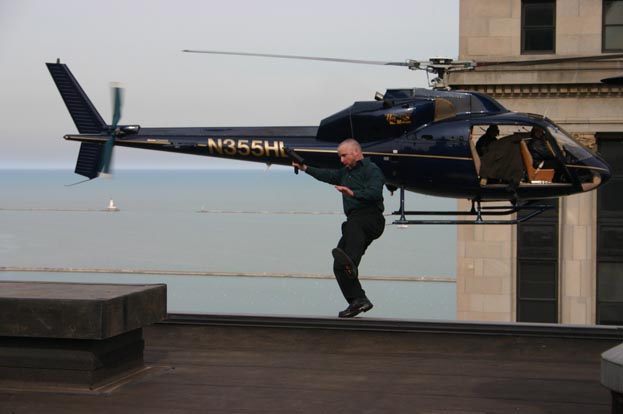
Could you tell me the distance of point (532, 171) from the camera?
18484 mm

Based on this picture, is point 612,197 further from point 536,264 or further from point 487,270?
point 487,270

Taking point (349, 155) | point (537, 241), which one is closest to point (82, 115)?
point (349, 155)

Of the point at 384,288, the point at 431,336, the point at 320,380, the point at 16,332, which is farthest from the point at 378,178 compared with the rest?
the point at 384,288

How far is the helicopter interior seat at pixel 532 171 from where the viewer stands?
1823 cm

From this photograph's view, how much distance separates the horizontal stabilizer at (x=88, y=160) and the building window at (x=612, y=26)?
20.7m

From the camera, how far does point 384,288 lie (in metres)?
69.5

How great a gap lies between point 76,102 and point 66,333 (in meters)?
14.6

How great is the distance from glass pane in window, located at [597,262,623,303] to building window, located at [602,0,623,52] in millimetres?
7483

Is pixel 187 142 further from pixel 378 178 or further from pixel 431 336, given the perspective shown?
pixel 431 336

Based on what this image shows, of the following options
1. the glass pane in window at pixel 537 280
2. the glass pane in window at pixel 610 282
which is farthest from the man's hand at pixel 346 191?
the glass pane in window at pixel 610 282

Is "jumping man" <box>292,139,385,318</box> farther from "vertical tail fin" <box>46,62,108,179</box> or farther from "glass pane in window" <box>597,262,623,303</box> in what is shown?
"glass pane in window" <box>597,262,623,303</box>

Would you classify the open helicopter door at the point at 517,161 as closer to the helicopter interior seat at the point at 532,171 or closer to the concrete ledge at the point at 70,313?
the helicopter interior seat at the point at 532,171

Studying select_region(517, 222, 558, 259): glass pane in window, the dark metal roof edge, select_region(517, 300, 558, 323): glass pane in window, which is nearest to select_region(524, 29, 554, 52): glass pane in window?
select_region(517, 222, 558, 259): glass pane in window

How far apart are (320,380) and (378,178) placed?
3.58 metres
